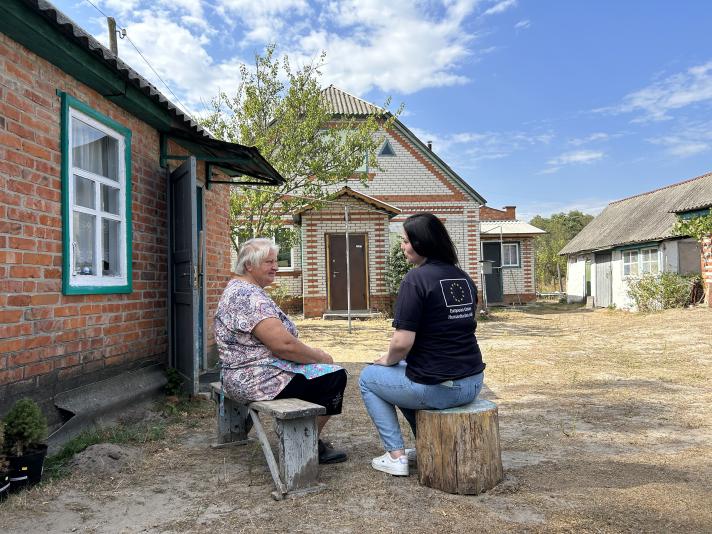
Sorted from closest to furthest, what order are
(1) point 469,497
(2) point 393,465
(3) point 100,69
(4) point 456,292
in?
(1) point 469,497 → (4) point 456,292 → (2) point 393,465 → (3) point 100,69

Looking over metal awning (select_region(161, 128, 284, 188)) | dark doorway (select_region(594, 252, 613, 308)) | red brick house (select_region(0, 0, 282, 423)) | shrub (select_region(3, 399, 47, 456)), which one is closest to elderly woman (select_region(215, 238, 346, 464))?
shrub (select_region(3, 399, 47, 456))

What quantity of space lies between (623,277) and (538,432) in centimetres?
1873

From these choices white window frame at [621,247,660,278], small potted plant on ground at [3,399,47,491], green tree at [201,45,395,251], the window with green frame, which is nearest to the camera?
small potted plant on ground at [3,399,47,491]

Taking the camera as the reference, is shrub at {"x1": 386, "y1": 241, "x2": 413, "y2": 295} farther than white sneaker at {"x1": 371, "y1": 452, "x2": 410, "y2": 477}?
Yes

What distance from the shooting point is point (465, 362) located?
3.36 metres

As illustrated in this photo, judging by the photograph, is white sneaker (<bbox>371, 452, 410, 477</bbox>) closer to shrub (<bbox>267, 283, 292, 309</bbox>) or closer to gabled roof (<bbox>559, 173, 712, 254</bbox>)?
shrub (<bbox>267, 283, 292, 309</bbox>)

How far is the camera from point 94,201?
4918 mm

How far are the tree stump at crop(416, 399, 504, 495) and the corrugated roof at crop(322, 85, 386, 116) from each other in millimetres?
17418

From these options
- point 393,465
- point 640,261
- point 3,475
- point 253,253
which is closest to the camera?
point 3,475

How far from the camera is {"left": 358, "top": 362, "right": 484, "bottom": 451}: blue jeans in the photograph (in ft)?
11.0

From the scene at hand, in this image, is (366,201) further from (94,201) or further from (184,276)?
(94,201)

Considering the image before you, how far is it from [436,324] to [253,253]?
1282 mm

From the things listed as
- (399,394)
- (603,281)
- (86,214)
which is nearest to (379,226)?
(603,281)

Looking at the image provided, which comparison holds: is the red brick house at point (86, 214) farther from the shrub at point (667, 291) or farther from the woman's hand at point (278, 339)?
the shrub at point (667, 291)
